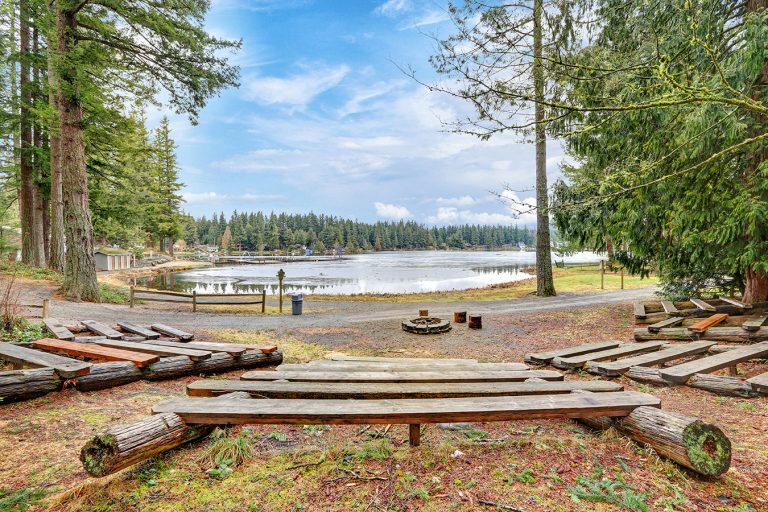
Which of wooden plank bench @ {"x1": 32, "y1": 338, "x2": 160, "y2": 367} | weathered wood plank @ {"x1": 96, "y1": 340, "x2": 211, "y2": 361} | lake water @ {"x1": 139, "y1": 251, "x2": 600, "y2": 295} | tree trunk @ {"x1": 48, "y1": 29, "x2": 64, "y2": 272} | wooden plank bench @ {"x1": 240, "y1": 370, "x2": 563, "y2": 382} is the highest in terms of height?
tree trunk @ {"x1": 48, "y1": 29, "x2": 64, "y2": 272}

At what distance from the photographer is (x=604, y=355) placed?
6035mm

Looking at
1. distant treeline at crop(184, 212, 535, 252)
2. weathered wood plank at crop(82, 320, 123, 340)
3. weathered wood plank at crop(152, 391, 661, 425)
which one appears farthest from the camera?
distant treeline at crop(184, 212, 535, 252)

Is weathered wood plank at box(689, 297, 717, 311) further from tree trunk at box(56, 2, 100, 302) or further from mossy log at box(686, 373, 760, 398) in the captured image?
tree trunk at box(56, 2, 100, 302)

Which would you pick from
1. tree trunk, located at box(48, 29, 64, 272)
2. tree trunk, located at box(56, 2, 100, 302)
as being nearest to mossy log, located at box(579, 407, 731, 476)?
tree trunk, located at box(56, 2, 100, 302)

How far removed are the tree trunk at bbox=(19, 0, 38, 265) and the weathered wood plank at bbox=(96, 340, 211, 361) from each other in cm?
1836

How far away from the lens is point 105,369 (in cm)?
469

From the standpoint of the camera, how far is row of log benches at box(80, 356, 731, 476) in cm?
256

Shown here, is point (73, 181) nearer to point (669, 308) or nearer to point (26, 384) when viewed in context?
point (26, 384)

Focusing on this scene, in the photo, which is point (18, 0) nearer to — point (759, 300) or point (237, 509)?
point (237, 509)

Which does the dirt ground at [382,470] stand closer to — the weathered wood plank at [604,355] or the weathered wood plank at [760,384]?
the weathered wood plank at [760,384]

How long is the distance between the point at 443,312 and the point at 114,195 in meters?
19.9

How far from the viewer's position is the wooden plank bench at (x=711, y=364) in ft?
15.3

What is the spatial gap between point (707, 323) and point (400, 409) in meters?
7.79

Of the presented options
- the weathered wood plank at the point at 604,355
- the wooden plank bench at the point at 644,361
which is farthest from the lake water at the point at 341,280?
the wooden plank bench at the point at 644,361
